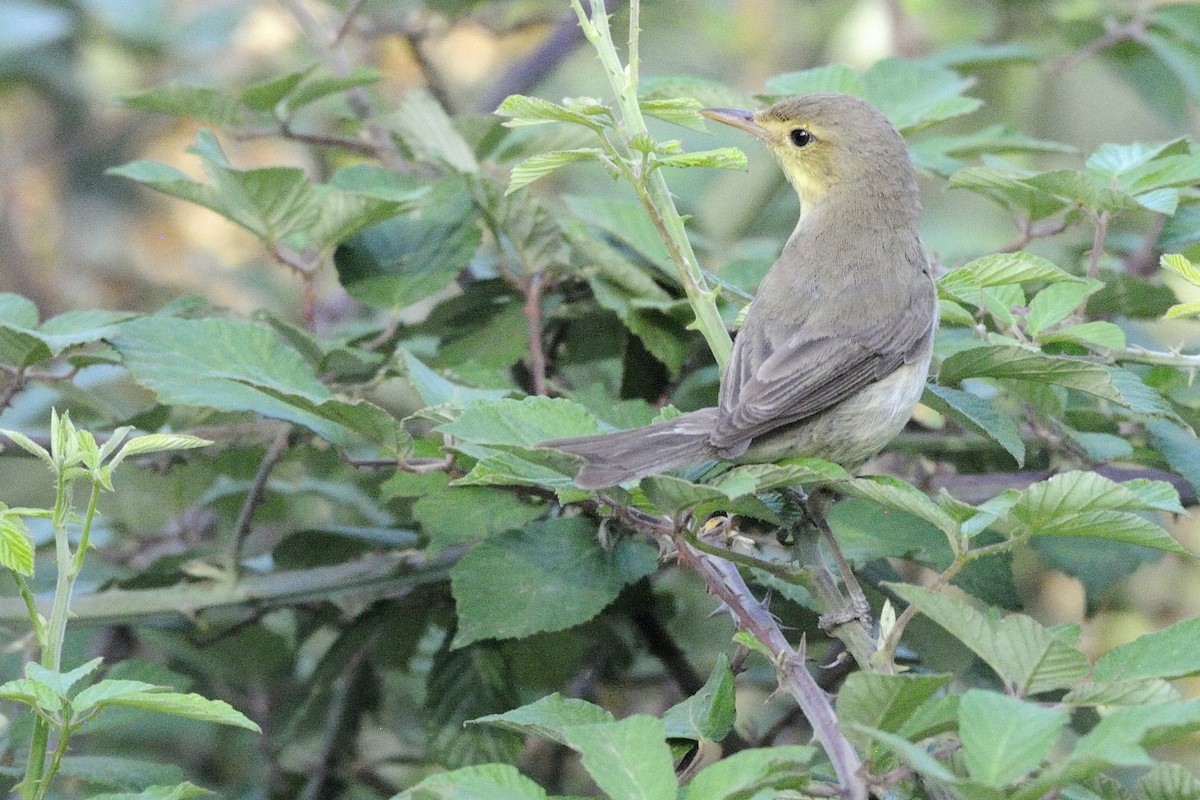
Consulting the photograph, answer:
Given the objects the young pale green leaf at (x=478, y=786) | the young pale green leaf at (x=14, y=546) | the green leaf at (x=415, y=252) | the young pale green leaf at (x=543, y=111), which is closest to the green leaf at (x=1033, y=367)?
the young pale green leaf at (x=543, y=111)

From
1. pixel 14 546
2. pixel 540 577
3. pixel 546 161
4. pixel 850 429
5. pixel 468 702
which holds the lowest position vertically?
pixel 468 702

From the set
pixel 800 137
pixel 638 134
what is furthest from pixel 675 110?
pixel 800 137

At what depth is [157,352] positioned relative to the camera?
2.24m

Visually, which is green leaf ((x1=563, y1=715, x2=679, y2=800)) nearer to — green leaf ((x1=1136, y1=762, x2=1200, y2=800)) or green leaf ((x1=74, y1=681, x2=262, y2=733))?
green leaf ((x1=74, y1=681, x2=262, y2=733))

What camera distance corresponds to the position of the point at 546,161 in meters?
1.87

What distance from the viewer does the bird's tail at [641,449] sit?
1.69 metres

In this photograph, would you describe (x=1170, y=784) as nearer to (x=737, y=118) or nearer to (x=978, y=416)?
(x=978, y=416)

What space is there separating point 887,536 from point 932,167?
92cm

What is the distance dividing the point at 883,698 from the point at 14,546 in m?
1.04

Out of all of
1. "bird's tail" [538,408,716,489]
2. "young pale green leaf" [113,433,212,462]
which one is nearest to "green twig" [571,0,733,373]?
"bird's tail" [538,408,716,489]

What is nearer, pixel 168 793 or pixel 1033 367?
pixel 168 793

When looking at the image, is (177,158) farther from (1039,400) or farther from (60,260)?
(1039,400)

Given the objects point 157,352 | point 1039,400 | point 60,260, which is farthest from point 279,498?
point 60,260

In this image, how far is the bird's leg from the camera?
1.79 metres
